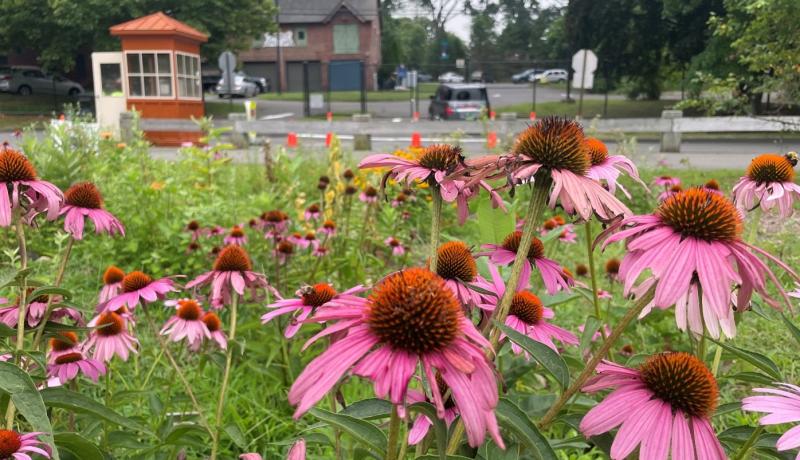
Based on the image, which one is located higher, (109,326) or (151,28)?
(151,28)

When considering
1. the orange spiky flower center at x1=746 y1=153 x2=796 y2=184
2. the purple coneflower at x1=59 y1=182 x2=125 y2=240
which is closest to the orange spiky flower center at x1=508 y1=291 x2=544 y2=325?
the orange spiky flower center at x1=746 y1=153 x2=796 y2=184

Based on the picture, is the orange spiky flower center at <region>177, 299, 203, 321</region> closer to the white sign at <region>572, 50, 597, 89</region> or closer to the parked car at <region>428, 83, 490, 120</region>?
the white sign at <region>572, 50, 597, 89</region>

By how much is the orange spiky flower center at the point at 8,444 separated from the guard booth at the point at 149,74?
8.90m

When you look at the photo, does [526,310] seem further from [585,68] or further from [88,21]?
[88,21]

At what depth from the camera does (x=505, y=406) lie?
0.65m

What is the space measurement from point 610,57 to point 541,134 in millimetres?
18164

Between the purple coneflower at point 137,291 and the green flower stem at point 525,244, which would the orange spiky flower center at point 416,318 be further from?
the purple coneflower at point 137,291

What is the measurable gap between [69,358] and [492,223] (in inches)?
34.4

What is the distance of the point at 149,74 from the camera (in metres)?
9.61

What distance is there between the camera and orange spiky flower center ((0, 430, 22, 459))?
71 centimetres

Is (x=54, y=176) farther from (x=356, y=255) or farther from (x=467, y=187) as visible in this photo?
(x=467, y=187)

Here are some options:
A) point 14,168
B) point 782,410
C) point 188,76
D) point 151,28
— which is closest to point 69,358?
point 14,168

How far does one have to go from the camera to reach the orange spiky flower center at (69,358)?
1.20m

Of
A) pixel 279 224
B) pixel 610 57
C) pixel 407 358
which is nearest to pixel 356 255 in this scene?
pixel 279 224
